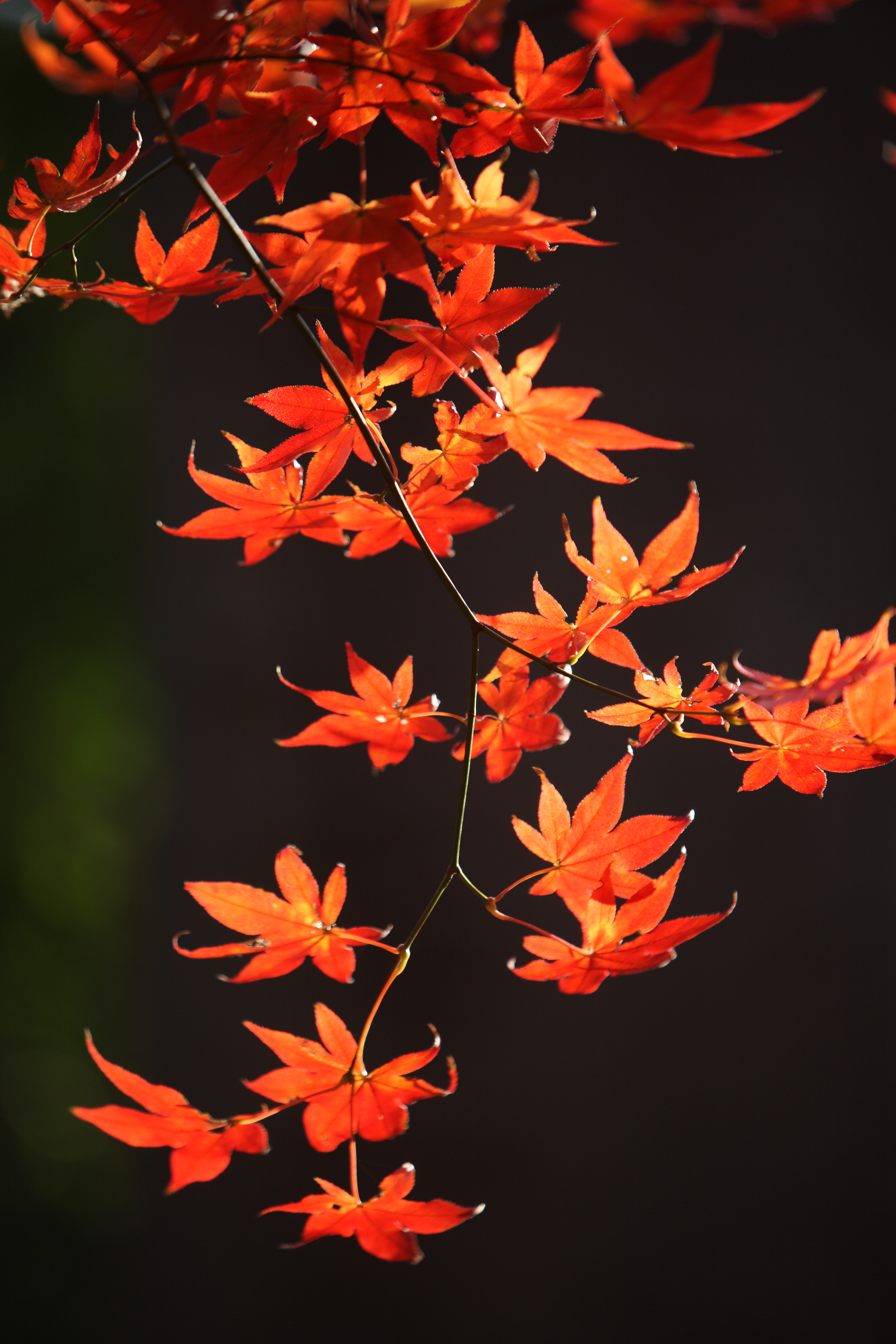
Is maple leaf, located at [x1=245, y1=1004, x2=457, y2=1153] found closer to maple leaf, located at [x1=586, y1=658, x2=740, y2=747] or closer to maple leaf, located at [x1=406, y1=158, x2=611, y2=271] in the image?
maple leaf, located at [x1=586, y1=658, x2=740, y2=747]

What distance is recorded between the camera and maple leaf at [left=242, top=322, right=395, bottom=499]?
1.42 feet

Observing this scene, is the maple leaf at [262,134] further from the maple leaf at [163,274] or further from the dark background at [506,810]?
the dark background at [506,810]

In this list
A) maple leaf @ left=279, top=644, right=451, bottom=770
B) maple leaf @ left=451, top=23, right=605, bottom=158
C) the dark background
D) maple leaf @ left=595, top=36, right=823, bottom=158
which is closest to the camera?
maple leaf @ left=595, top=36, right=823, bottom=158

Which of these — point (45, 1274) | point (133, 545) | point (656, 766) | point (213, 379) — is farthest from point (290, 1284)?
point (213, 379)

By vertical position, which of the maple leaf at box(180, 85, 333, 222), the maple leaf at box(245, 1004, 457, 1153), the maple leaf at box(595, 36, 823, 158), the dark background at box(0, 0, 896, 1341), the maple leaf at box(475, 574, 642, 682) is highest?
the maple leaf at box(180, 85, 333, 222)

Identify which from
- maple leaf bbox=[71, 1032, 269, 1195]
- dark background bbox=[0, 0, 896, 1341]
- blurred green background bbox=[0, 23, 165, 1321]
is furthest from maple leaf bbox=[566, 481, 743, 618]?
blurred green background bbox=[0, 23, 165, 1321]

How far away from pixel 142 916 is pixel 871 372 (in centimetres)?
159

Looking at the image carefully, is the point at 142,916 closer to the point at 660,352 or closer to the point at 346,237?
the point at 660,352

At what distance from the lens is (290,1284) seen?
152 cm

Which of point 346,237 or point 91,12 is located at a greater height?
point 91,12

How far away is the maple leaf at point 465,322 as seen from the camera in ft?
1.39

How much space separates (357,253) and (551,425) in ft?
0.33

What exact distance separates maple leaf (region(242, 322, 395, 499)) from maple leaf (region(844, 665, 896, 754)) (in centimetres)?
24

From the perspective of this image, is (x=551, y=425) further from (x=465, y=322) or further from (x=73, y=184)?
(x=73, y=184)
